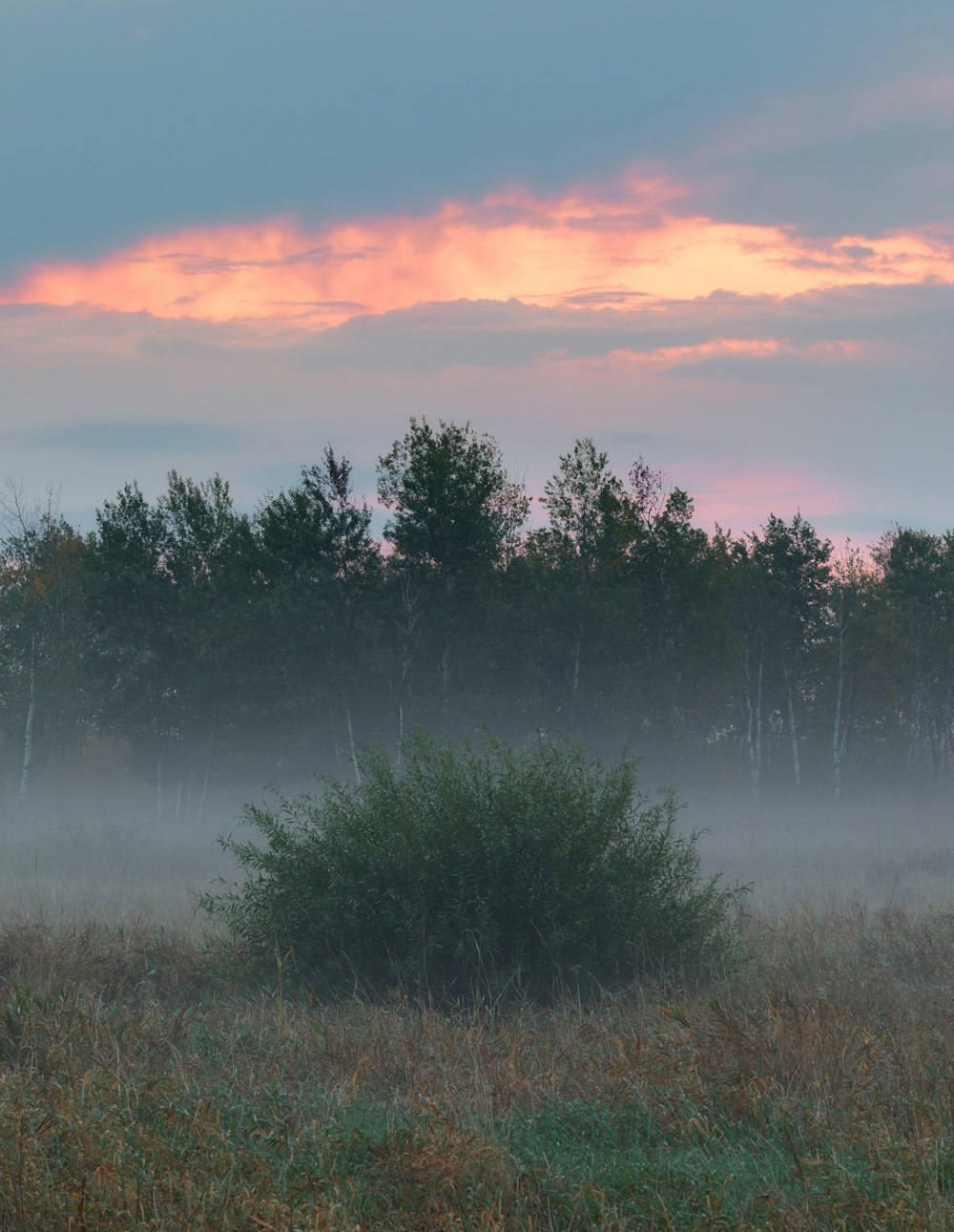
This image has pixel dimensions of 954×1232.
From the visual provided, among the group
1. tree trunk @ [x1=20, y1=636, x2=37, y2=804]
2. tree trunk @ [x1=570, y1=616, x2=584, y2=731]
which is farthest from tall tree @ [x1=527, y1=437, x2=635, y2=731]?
tree trunk @ [x1=20, y1=636, x2=37, y2=804]

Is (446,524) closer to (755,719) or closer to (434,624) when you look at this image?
(434,624)

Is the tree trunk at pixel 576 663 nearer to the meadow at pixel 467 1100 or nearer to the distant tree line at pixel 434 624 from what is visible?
the distant tree line at pixel 434 624

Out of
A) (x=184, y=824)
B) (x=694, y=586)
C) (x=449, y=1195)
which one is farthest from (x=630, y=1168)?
(x=694, y=586)

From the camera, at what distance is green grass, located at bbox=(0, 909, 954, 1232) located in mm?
4480

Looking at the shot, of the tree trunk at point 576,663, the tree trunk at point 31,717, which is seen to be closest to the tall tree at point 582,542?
the tree trunk at point 576,663

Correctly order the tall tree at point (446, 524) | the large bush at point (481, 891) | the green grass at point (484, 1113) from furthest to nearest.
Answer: the tall tree at point (446, 524) < the large bush at point (481, 891) < the green grass at point (484, 1113)

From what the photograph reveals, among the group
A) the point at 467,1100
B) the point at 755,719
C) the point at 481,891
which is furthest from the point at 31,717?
the point at 467,1100

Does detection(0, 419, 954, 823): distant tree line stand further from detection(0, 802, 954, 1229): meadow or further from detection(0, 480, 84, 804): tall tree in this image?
detection(0, 802, 954, 1229): meadow

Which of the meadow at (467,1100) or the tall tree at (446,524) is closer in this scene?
A: the meadow at (467,1100)

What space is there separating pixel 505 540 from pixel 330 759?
1487cm

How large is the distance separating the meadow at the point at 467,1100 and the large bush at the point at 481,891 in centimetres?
55

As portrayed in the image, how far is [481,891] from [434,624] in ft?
98.0

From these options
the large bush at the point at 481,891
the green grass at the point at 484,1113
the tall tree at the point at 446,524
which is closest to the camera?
the green grass at the point at 484,1113

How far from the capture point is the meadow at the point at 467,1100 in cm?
451
